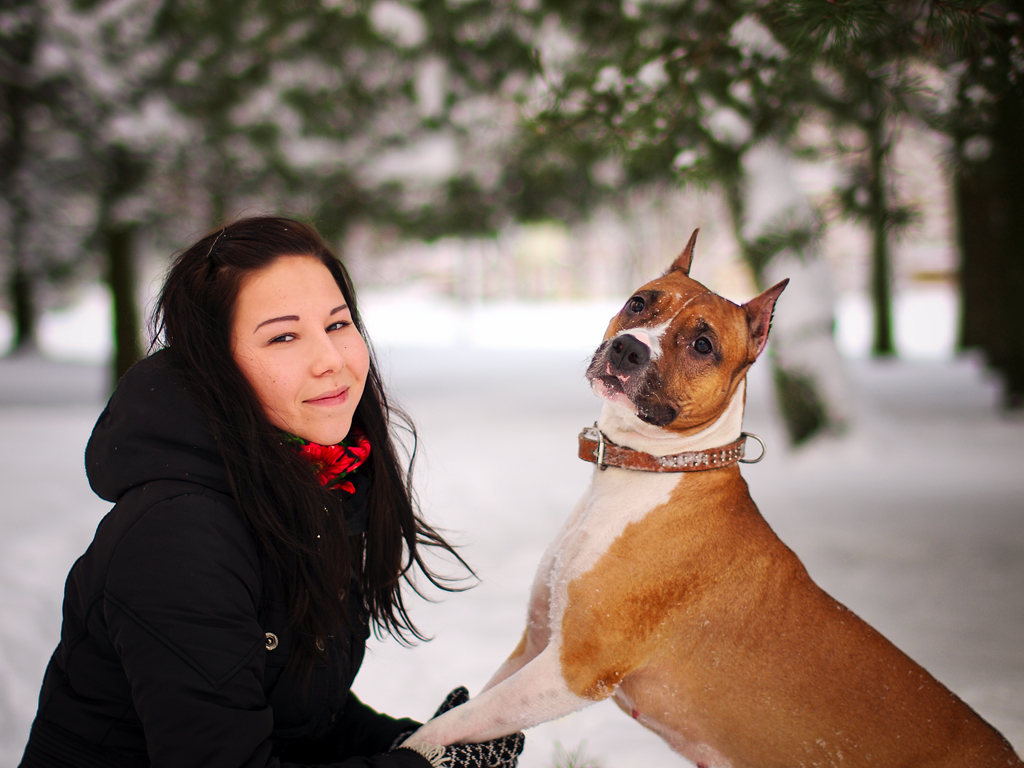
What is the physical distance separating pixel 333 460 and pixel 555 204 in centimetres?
1006

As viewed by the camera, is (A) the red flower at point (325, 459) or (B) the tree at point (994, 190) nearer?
(A) the red flower at point (325, 459)

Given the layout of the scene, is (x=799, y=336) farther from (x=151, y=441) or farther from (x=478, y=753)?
(x=151, y=441)

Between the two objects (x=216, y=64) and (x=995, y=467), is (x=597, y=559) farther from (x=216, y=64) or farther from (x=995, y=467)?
(x=216, y=64)

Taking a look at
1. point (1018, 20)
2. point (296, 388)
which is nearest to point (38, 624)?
point (296, 388)

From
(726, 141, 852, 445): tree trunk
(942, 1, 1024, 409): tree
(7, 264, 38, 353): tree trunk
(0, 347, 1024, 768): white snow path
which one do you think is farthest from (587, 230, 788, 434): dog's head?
(7, 264, 38, 353): tree trunk

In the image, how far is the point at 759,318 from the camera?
238 centimetres

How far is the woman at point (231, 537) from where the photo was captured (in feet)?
5.04

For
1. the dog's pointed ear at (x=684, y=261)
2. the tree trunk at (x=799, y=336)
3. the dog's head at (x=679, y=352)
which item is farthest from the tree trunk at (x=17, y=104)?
the dog's head at (x=679, y=352)

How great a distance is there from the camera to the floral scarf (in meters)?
2.02

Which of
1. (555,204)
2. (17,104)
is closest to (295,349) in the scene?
(17,104)

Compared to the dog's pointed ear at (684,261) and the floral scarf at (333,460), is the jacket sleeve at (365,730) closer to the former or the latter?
the floral scarf at (333,460)

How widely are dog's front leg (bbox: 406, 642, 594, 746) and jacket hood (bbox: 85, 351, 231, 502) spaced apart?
92cm

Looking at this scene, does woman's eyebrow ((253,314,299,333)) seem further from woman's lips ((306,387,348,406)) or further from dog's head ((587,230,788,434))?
dog's head ((587,230,788,434))

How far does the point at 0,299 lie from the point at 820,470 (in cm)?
2899
